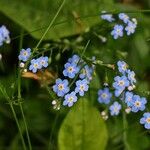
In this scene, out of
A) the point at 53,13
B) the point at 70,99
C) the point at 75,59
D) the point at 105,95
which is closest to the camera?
the point at 70,99

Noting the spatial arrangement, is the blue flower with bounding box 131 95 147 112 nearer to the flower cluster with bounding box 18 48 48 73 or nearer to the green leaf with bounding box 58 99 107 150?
the green leaf with bounding box 58 99 107 150

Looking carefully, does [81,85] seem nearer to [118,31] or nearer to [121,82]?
[121,82]

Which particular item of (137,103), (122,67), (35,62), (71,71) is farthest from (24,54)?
(137,103)

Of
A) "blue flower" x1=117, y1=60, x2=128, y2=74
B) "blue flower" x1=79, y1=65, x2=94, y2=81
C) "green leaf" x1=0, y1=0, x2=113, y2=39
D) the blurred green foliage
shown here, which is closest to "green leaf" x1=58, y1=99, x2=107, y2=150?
the blurred green foliage

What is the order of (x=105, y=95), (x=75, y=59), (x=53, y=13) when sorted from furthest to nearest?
1. (x=53, y=13)
2. (x=105, y=95)
3. (x=75, y=59)

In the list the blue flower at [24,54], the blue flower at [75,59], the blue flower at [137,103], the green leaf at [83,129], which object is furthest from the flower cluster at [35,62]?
the blue flower at [137,103]

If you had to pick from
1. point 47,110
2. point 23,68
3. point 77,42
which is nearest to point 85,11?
point 77,42
